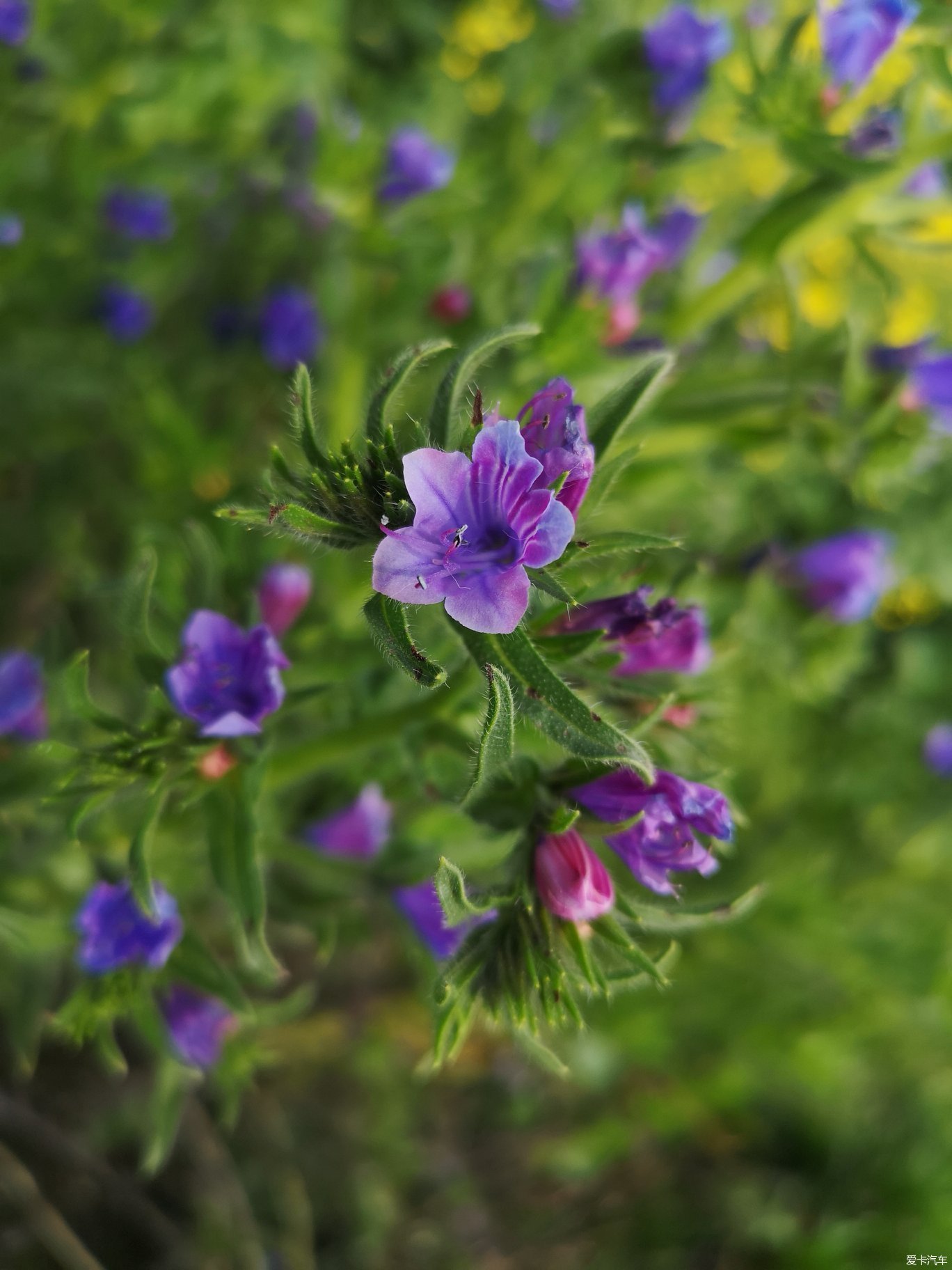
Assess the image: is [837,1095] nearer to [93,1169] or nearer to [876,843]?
[876,843]

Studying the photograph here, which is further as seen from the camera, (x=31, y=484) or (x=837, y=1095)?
(x=837, y=1095)

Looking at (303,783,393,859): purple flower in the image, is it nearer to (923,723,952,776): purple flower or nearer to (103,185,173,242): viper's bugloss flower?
(103,185,173,242): viper's bugloss flower

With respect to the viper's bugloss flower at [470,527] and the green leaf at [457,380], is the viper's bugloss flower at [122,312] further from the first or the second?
the viper's bugloss flower at [470,527]

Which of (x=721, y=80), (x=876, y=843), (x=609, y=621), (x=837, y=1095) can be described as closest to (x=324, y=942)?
(x=609, y=621)

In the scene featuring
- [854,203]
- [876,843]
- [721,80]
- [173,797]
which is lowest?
[876,843]

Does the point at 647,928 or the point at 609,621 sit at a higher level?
the point at 609,621

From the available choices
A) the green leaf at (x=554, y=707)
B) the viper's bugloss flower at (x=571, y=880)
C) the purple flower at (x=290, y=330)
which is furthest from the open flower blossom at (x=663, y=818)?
the purple flower at (x=290, y=330)
